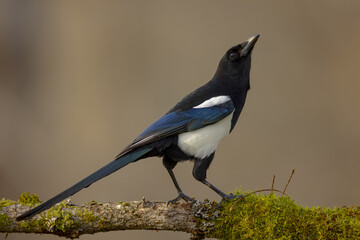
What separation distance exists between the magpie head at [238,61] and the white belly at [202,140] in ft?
0.96

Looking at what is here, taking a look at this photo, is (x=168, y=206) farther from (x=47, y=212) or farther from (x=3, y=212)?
(x=3, y=212)

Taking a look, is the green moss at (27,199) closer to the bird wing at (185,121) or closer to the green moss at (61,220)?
the green moss at (61,220)

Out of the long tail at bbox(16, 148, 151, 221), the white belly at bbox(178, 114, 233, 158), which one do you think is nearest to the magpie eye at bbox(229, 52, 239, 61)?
the white belly at bbox(178, 114, 233, 158)

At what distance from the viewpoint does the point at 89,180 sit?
157 cm

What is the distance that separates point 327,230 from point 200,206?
0.44 metres

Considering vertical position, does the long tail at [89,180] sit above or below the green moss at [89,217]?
above

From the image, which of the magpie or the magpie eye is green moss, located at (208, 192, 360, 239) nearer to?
the magpie

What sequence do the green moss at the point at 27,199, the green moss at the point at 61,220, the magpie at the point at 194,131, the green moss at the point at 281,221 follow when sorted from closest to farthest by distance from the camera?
the green moss at the point at 281,221 → the green moss at the point at 61,220 → the green moss at the point at 27,199 → the magpie at the point at 194,131

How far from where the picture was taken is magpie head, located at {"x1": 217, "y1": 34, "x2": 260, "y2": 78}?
6.80ft

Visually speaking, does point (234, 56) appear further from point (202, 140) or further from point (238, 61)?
point (202, 140)

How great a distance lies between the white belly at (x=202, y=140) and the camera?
1.85 metres

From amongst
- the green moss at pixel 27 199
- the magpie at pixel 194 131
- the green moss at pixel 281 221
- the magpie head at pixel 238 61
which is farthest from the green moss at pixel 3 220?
the magpie head at pixel 238 61

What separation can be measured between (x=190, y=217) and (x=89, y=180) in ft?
1.28

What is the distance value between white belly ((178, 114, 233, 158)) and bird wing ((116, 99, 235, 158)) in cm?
3
